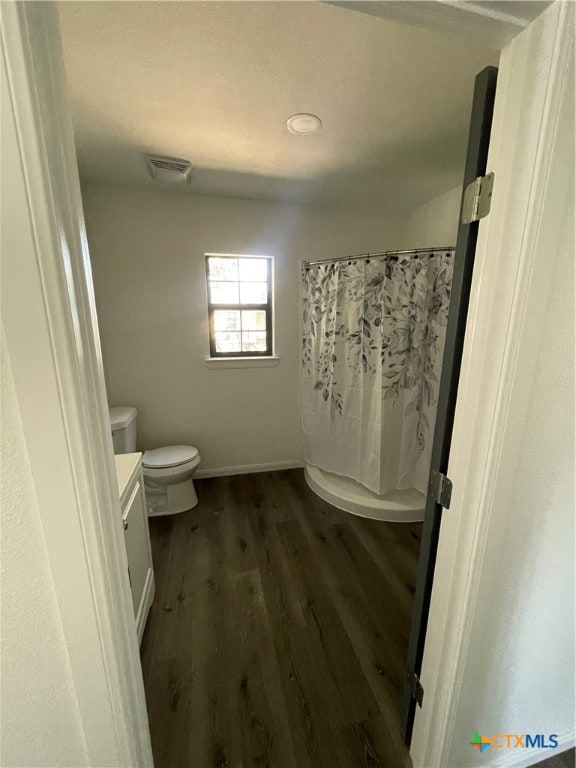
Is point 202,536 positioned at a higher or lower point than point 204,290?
lower

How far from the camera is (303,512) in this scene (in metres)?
2.26

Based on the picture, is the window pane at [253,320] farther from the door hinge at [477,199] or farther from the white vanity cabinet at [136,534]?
the door hinge at [477,199]

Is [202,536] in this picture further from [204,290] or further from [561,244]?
[561,244]

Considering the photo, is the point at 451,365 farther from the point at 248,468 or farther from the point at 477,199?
the point at 248,468

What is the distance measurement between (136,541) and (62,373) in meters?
1.20

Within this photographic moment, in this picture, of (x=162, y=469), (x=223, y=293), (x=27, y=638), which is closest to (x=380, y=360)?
(x=223, y=293)

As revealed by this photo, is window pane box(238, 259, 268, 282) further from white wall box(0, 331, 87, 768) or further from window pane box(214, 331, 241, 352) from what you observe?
white wall box(0, 331, 87, 768)

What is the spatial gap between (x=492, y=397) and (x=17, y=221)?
89 cm

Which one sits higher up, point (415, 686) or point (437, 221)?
point (437, 221)

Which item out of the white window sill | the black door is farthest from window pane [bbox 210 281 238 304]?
the black door

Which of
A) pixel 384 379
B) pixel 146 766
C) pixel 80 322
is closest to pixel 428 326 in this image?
pixel 384 379

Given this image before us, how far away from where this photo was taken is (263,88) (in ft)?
4.03

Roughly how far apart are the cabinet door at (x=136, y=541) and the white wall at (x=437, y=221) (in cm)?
272

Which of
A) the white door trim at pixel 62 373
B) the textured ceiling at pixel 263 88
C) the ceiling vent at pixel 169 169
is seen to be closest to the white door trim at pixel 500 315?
the textured ceiling at pixel 263 88
